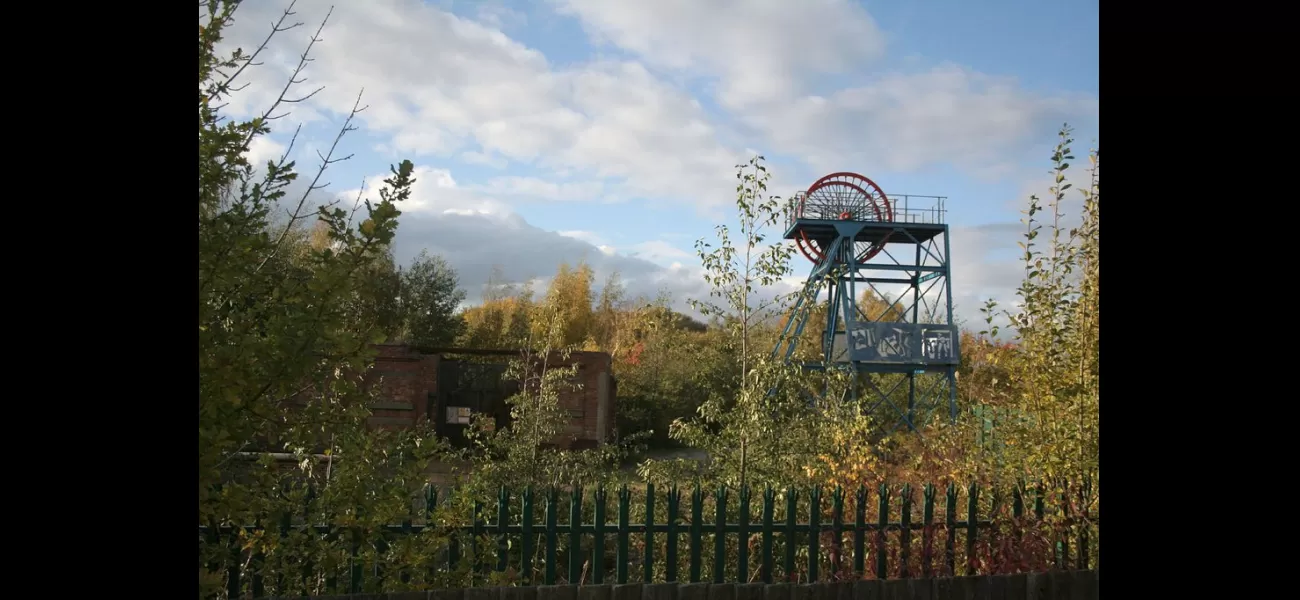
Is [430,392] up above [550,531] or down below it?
above

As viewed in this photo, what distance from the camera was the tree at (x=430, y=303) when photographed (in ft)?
69.4

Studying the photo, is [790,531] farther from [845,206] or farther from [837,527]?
[845,206]

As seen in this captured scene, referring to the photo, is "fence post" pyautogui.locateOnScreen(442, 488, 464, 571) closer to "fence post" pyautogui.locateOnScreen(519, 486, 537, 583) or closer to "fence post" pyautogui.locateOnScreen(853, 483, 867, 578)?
"fence post" pyautogui.locateOnScreen(519, 486, 537, 583)

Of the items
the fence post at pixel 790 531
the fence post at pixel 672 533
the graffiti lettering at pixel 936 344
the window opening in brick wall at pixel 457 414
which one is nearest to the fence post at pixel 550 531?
the fence post at pixel 672 533

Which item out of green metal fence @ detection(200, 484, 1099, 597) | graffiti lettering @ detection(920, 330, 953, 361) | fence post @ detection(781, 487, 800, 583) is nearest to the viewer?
green metal fence @ detection(200, 484, 1099, 597)

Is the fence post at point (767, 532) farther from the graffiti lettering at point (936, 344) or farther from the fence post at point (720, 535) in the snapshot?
the graffiti lettering at point (936, 344)

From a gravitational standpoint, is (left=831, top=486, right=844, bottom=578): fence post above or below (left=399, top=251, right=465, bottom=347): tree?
below

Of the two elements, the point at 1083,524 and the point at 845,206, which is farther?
the point at 845,206

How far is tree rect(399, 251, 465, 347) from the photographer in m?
21.1

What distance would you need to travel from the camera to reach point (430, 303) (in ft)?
70.6

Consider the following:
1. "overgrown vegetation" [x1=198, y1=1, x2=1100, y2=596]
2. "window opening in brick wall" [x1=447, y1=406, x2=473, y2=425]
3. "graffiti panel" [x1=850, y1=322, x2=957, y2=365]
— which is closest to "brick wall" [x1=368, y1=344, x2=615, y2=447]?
"window opening in brick wall" [x1=447, y1=406, x2=473, y2=425]

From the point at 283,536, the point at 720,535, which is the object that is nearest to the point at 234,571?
the point at 283,536
